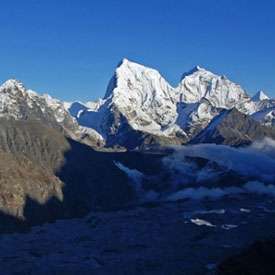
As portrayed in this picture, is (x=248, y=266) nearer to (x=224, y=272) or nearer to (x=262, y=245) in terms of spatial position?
(x=224, y=272)

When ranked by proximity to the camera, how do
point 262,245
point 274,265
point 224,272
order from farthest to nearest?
point 262,245 → point 274,265 → point 224,272

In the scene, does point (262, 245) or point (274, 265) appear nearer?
point (274, 265)

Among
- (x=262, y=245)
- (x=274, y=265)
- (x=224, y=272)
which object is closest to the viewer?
(x=224, y=272)

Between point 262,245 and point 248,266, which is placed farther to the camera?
point 262,245

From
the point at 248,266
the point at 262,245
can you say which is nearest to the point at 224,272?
the point at 248,266

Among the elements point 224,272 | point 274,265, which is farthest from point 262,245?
point 224,272

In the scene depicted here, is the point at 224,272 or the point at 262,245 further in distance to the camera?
the point at 262,245

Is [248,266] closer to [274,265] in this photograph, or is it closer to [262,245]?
[274,265]
